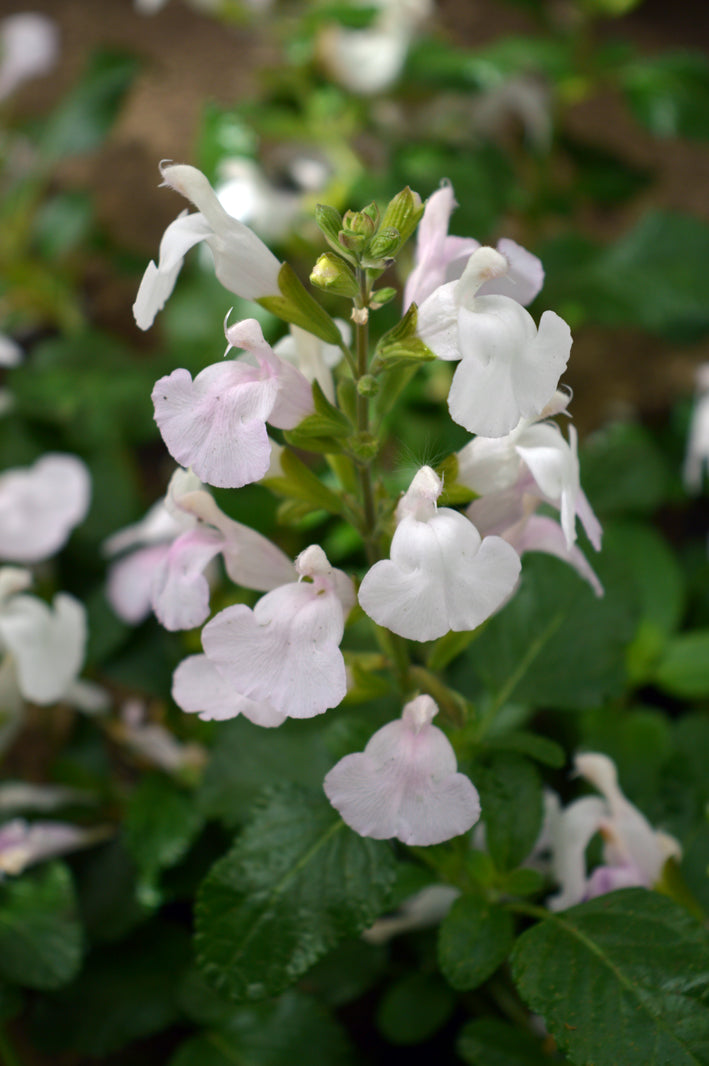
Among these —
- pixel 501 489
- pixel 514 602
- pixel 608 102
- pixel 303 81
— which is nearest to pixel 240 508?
pixel 514 602

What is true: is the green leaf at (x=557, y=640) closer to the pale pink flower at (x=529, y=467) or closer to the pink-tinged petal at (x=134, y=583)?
the pale pink flower at (x=529, y=467)

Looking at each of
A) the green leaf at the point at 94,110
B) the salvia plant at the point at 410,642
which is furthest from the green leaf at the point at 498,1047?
the green leaf at the point at 94,110

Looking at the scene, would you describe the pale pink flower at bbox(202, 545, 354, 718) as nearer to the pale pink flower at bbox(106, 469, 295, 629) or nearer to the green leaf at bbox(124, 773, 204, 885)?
the pale pink flower at bbox(106, 469, 295, 629)

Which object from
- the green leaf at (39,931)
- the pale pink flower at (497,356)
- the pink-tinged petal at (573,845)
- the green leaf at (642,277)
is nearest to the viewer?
the pale pink flower at (497,356)

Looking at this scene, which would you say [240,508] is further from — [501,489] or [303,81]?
[303,81]

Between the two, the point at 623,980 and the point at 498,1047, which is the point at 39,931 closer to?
the point at 498,1047

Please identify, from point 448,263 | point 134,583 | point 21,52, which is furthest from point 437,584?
→ point 21,52

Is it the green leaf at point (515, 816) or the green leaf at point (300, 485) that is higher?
the green leaf at point (300, 485)
